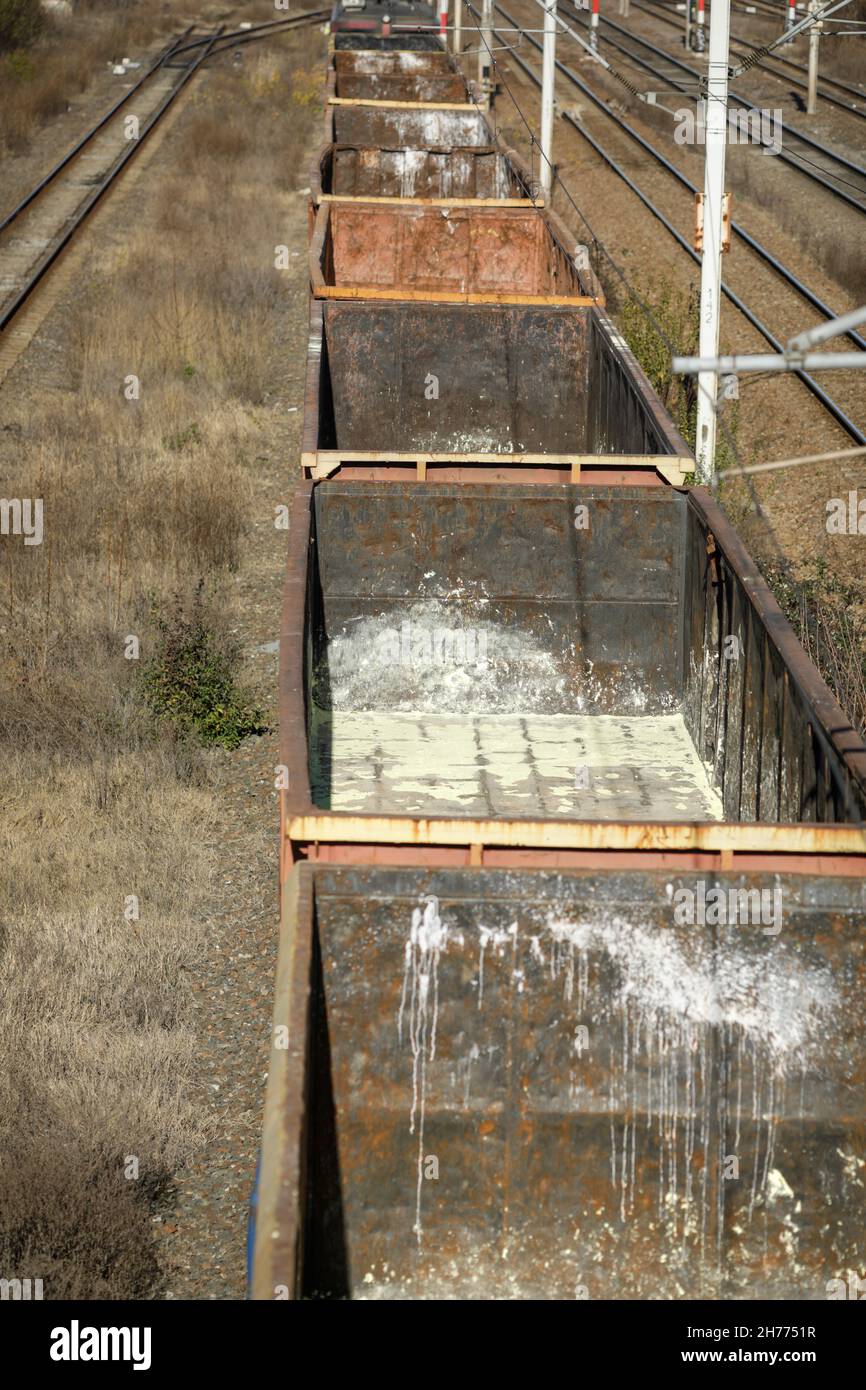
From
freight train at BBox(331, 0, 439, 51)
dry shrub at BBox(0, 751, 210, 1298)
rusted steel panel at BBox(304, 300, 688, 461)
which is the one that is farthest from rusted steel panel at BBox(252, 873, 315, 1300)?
freight train at BBox(331, 0, 439, 51)

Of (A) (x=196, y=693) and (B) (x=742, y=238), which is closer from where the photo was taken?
(A) (x=196, y=693)

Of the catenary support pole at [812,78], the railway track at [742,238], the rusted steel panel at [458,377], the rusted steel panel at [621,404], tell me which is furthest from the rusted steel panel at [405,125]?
the rusted steel panel at [621,404]

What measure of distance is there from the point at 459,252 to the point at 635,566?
7573mm

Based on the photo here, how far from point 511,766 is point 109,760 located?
2418 millimetres

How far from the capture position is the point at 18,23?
35.8 m

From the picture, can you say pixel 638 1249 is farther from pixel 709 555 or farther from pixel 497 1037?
pixel 709 555

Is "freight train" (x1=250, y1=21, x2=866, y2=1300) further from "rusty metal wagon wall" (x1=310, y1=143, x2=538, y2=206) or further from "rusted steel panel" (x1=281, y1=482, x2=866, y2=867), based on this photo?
"rusty metal wagon wall" (x1=310, y1=143, x2=538, y2=206)

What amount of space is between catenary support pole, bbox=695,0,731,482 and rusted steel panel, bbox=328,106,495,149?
34.9ft

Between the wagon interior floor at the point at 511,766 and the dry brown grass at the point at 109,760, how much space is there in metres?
0.90

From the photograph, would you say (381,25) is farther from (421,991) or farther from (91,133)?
(421,991)

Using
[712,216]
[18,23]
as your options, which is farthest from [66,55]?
[712,216]

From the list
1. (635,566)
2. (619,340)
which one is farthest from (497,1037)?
(619,340)

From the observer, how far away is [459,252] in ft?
48.5

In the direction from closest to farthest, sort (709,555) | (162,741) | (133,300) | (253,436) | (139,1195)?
(139,1195), (709,555), (162,741), (253,436), (133,300)
